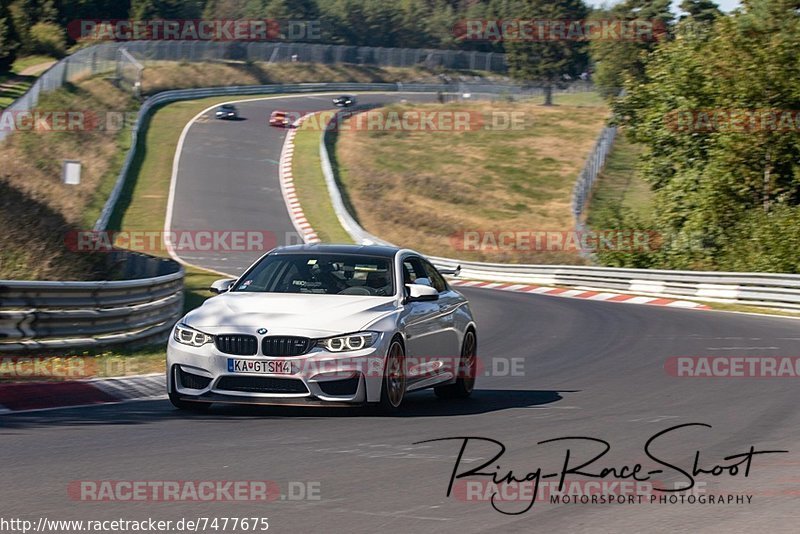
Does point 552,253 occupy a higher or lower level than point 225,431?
lower

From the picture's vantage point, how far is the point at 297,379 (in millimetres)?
9430

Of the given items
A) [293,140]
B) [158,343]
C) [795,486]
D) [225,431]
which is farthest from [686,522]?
[293,140]

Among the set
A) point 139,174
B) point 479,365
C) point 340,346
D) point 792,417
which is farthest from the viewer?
point 139,174

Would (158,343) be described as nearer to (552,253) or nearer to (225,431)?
(225,431)

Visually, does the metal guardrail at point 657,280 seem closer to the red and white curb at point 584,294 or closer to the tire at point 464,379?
the red and white curb at point 584,294

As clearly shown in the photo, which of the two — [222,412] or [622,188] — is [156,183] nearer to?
[622,188]

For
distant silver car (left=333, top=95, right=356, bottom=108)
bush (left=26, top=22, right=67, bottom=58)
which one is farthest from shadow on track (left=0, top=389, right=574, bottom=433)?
distant silver car (left=333, top=95, right=356, bottom=108)

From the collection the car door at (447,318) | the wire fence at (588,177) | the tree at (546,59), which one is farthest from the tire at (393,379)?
the tree at (546,59)

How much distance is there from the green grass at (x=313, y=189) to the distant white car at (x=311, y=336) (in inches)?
1226

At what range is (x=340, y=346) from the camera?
9492mm

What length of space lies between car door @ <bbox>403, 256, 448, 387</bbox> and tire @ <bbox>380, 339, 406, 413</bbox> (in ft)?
0.68

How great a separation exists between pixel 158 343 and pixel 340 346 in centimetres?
731

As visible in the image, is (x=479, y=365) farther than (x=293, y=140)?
No

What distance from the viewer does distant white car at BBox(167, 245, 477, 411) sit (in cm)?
945
